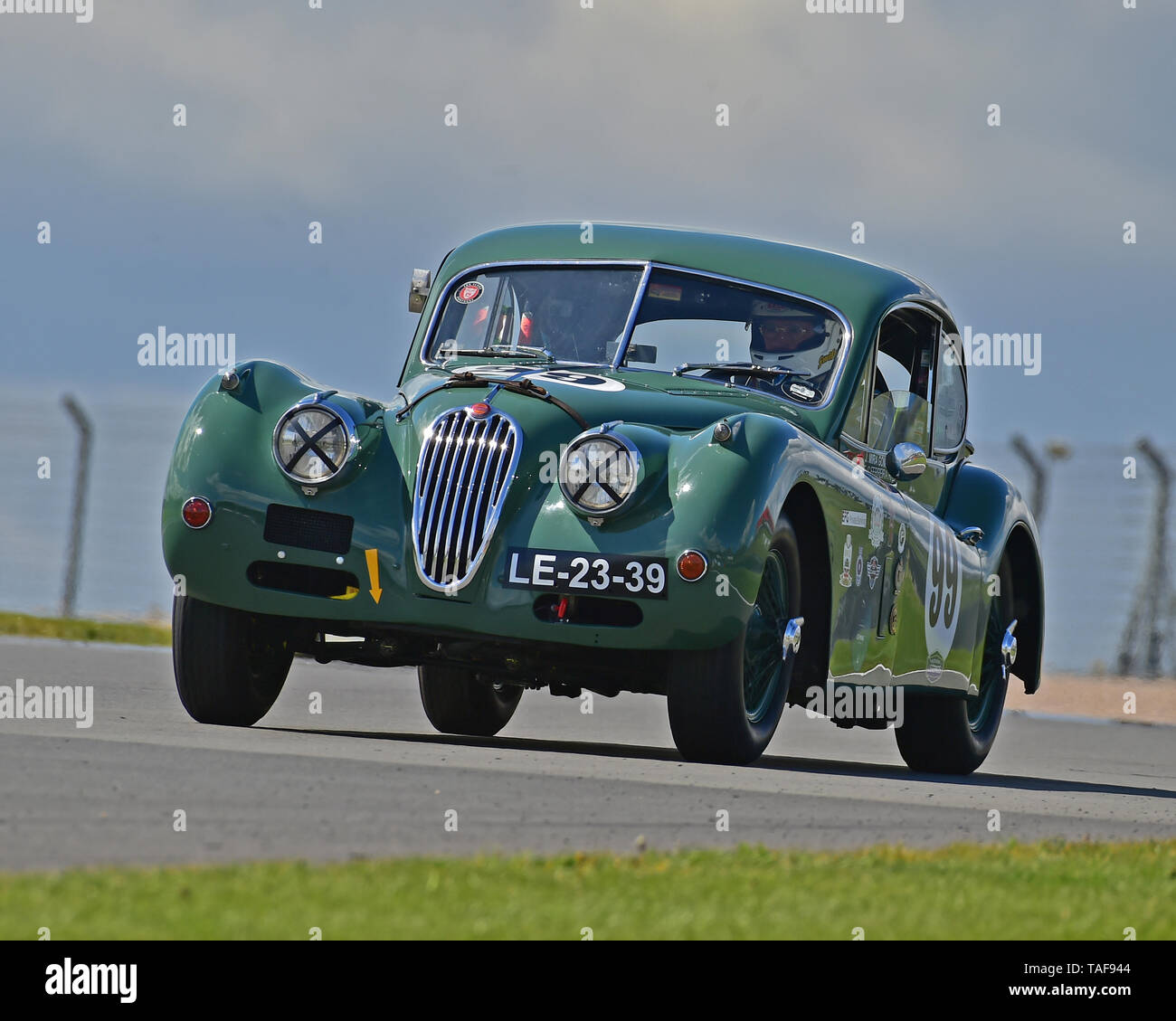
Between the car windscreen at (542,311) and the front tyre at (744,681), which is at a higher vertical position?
the car windscreen at (542,311)

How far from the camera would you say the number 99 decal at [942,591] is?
1015cm

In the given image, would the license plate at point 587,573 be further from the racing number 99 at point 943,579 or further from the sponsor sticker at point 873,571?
the racing number 99 at point 943,579

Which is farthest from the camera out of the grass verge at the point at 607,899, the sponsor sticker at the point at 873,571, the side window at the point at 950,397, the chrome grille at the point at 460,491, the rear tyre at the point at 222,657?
the side window at the point at 950,397

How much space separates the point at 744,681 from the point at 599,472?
103 centimetres

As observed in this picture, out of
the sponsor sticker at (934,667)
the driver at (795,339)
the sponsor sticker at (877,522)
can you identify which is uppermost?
the driver at (795,339)

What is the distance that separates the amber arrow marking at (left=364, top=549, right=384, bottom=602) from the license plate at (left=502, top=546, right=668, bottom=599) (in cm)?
50

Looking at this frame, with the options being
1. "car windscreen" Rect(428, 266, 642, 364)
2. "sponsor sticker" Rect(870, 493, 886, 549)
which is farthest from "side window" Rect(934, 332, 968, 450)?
"car windscreen" Rect(428, 266, 642, 364)

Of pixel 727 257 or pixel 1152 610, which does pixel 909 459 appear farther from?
pixel 1152 610

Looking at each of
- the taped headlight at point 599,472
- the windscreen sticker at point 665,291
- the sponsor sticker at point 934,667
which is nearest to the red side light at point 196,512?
the taped headlight at point 599,472

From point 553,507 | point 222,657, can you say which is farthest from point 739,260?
point 222,657

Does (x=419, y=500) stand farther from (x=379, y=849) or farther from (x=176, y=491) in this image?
(x=379, y=849)

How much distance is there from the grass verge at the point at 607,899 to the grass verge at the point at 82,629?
11.7 meters

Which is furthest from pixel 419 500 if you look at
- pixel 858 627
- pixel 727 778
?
pixel 858 627

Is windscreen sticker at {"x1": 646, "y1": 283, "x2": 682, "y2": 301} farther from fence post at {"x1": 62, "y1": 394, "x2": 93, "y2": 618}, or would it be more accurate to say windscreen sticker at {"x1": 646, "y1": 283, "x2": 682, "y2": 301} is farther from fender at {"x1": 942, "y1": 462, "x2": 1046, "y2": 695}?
fence post at {"x1": 62, "y1": 394, "x2": 93, "y2": 618}
